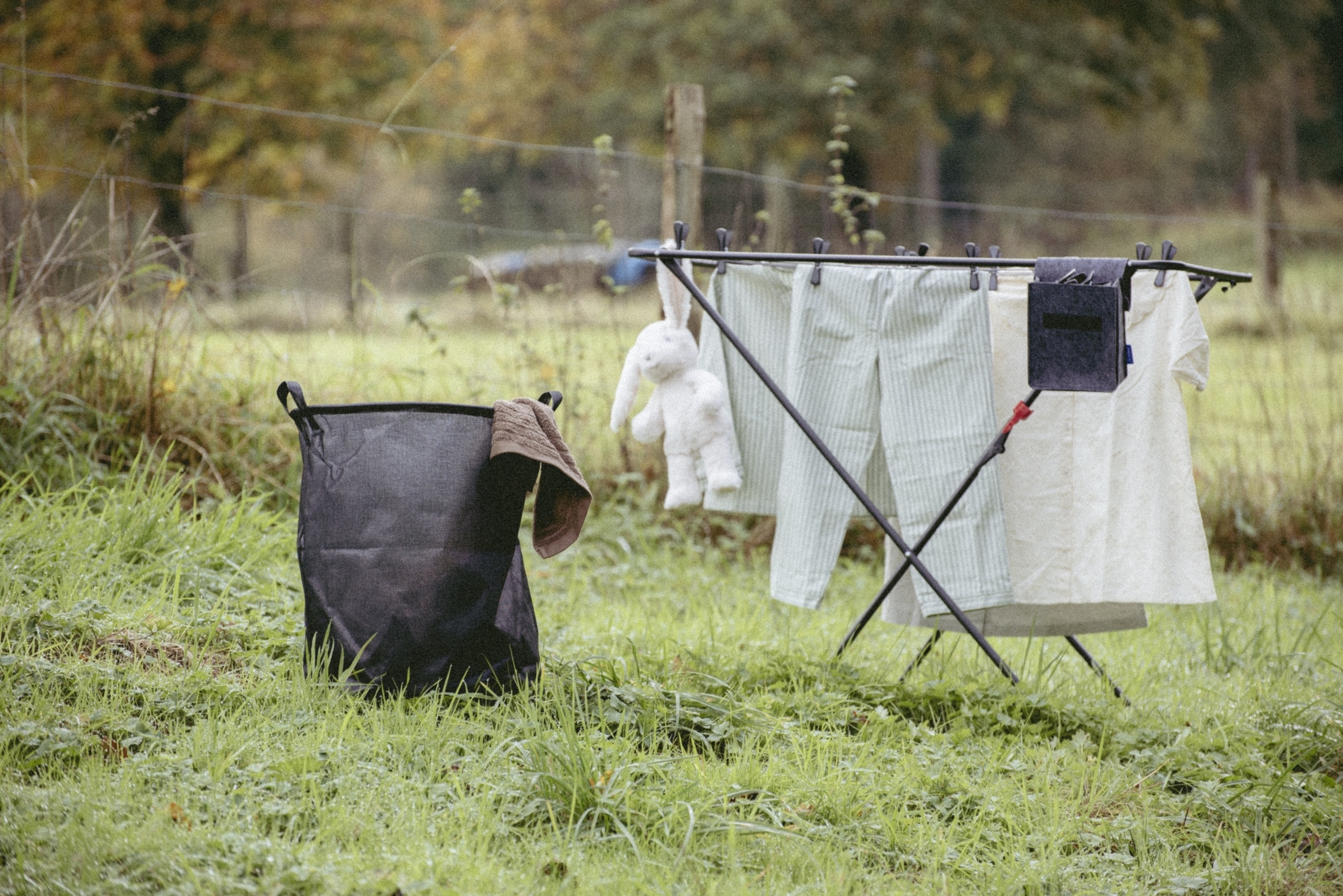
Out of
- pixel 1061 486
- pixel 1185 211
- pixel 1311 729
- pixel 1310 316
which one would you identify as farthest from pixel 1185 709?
pixel 1185 211

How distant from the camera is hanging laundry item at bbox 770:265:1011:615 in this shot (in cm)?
325

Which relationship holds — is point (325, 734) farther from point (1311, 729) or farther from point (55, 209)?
point (55, 209)

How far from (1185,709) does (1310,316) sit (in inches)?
129

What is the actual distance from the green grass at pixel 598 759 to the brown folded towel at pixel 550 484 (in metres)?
0.41

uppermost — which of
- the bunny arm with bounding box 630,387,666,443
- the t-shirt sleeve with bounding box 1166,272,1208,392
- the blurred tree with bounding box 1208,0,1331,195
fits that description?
the blurred tree with bounding box 1208,0,1331,195

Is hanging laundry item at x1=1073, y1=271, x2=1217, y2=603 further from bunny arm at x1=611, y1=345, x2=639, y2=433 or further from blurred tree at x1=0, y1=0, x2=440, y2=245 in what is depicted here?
blurred tree at x1=0, y1=0, x2=440, y2=245

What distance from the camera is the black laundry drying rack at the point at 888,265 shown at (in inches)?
121

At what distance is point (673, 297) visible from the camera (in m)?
3.36

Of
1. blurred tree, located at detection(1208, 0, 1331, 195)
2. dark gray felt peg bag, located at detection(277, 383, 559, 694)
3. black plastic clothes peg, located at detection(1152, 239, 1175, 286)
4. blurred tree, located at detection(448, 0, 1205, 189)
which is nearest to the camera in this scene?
dark gray felt peg bag, located at detection(277, 383, 559, 694)

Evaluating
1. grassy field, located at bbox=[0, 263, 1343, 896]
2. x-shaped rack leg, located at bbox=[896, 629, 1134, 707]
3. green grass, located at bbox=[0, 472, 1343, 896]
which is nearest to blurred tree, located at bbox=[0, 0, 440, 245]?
grassy field, located at bbox=[0, 263, 1343, 896]

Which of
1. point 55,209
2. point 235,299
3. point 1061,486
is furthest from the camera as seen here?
point 235,299

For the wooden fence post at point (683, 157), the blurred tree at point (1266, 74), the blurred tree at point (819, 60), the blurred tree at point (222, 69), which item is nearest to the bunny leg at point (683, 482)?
the wooden fence post at point (683, 157)

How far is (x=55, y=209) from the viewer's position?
5.08 m

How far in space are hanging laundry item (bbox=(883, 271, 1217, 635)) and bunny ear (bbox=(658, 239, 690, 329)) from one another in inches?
34.7
